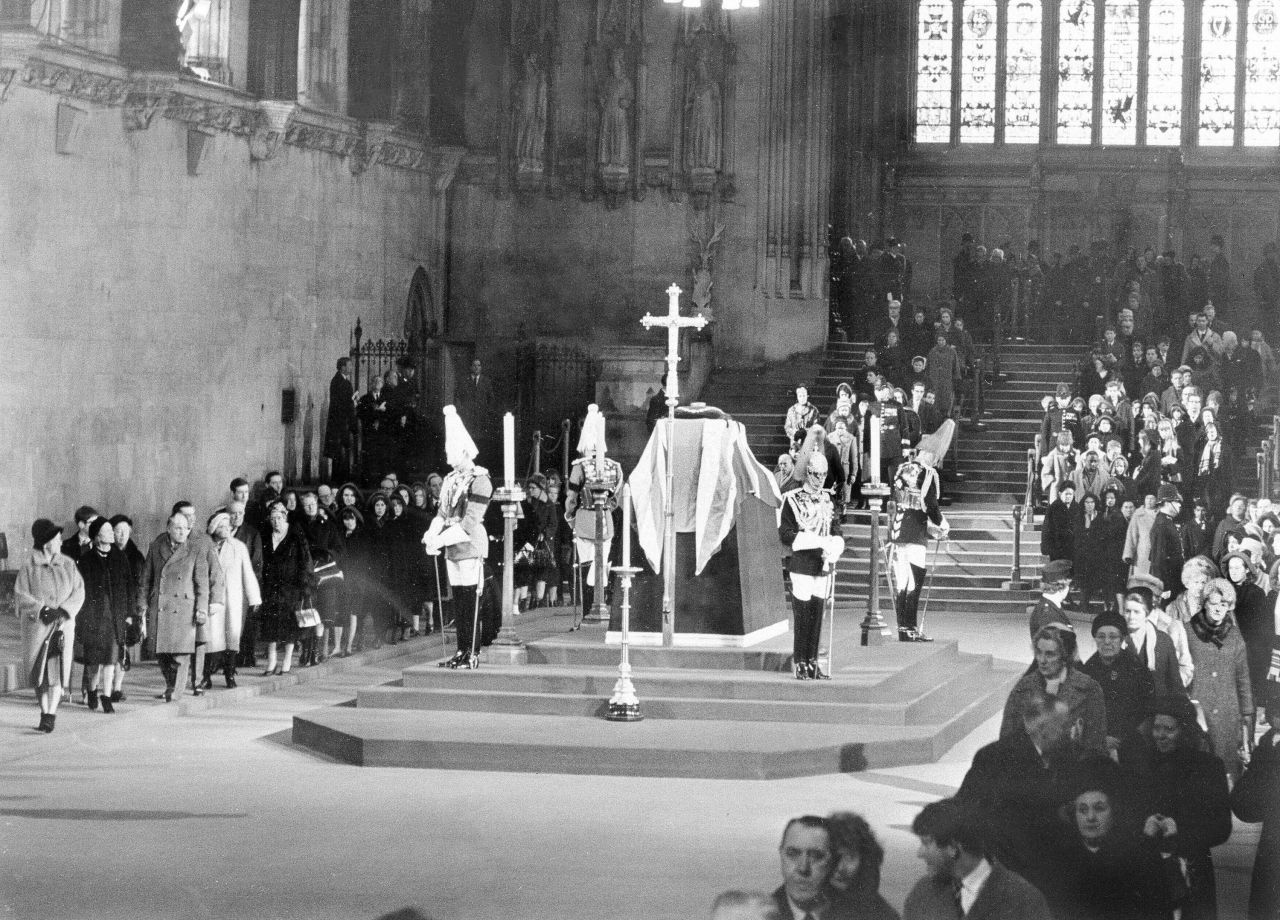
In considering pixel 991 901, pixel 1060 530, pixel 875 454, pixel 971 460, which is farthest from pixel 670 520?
pixel 971 460

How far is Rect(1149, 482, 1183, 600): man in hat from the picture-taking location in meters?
19.2

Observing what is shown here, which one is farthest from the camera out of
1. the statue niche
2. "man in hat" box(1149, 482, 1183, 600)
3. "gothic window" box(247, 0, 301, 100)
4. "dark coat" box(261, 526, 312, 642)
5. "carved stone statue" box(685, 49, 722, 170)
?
the statue niche

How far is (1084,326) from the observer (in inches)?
1188

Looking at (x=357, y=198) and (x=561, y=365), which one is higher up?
(x=357, y=198)

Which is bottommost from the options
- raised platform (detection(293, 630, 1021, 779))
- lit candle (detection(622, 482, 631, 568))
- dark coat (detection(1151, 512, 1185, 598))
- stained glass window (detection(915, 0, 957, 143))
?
raised platform (detection(293, 630, 1021, 779))

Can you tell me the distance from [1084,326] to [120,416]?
15391mm

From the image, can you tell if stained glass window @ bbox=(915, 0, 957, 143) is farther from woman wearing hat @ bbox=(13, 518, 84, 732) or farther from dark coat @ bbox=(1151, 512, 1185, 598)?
woman wearing hat @ bbox=(13, 518, 84, 732)

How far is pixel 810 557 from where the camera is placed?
1375cm

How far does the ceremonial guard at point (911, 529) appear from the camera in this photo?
16672 mm

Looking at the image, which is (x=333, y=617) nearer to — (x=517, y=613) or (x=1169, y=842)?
(x=517, y=613)

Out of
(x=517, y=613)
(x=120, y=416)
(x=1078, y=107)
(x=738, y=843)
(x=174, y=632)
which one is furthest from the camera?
(x=1078, y=107)

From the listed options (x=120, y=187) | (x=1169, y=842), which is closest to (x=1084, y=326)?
(x=120, y=187)

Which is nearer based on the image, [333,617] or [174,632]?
[174,632]

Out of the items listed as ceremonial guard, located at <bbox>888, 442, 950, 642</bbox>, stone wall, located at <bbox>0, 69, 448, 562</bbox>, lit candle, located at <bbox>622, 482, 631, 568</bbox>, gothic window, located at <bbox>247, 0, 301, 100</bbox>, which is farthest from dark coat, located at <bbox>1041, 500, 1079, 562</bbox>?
gothic window, located at <bbox>247, 0, 301, 100</bbox>
